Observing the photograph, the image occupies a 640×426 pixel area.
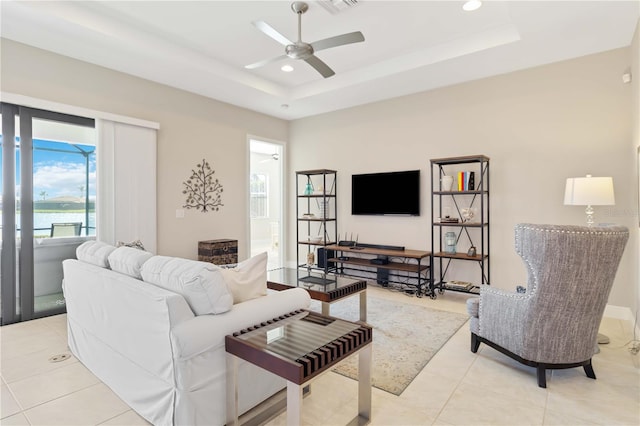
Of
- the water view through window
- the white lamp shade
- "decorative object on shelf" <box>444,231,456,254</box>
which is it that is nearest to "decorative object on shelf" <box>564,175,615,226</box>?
the white lamp shade

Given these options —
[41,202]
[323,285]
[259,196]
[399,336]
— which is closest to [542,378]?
[399,336]

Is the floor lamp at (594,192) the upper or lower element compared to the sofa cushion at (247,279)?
upper

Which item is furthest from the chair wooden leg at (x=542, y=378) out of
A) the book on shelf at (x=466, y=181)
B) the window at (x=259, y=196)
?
the window at (x=259, y=196)

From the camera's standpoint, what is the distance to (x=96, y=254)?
2.65 m

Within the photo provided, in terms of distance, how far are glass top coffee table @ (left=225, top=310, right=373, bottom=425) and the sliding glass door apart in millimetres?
3247

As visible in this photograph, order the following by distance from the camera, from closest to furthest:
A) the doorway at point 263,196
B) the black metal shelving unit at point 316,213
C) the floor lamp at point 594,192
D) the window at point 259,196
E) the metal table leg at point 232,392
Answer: the metal table leg at point 232,392
the floor lamp at point 594,192
the black metal shelving unit at point 316,213
the doorway at point 263,196
the window at point 259,196

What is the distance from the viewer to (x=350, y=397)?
7.09 feet

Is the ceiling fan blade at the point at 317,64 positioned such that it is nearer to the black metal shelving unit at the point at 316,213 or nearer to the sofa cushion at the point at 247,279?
the sofa cushion at the point at 247,279

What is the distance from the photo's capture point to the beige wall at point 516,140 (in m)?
3.68

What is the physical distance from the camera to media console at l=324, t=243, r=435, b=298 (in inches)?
184

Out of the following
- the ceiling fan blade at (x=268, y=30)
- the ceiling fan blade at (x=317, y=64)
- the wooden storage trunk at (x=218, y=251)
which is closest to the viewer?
the ceiling fan blade at (x=268, y=30)

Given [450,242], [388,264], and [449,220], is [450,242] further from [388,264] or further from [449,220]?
[388,264]

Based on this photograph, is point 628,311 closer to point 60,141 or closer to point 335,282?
point 335,282

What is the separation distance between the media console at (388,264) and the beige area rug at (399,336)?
0.61 m
